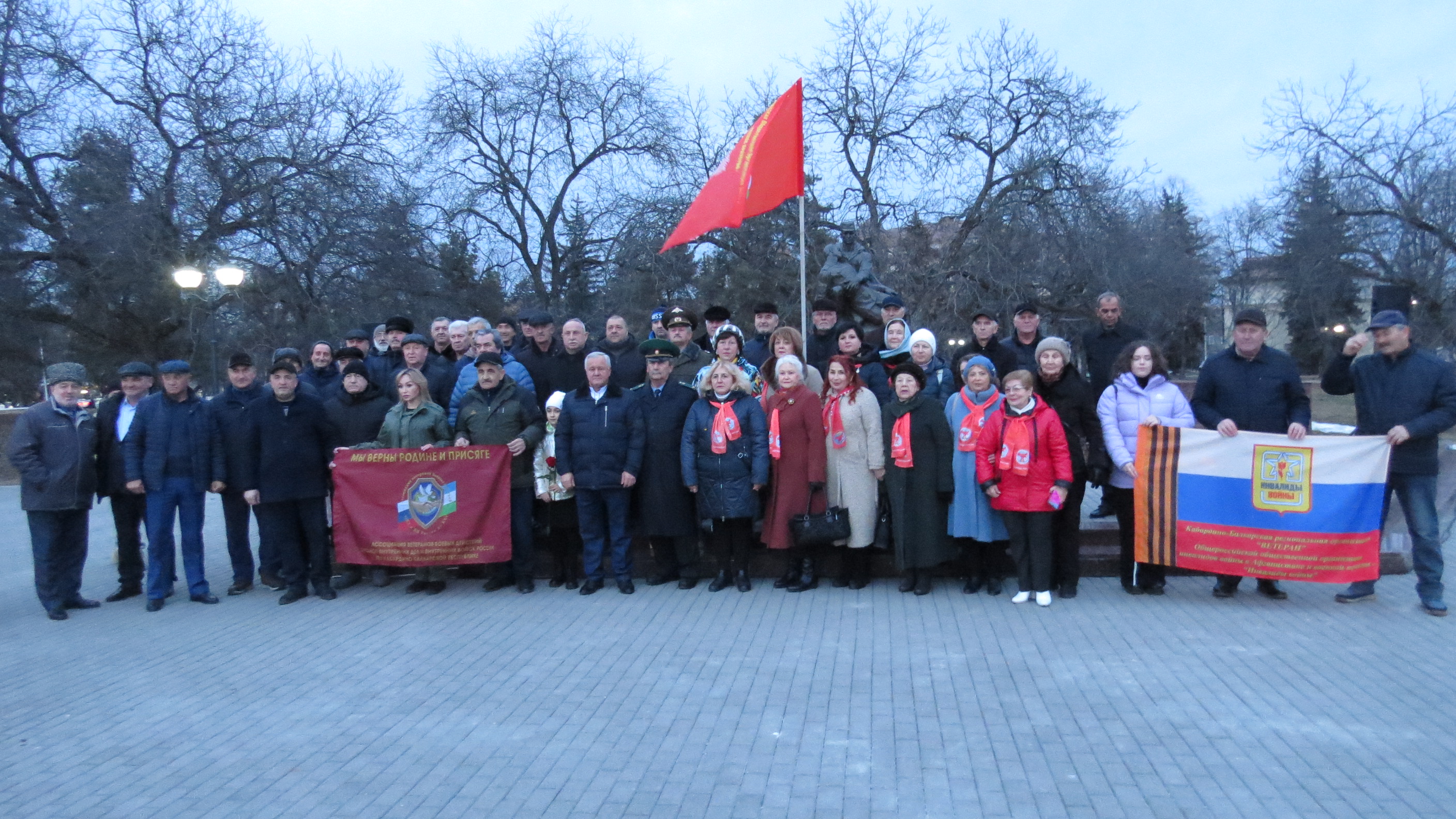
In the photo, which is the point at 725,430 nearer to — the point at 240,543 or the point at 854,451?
the point at 854,451

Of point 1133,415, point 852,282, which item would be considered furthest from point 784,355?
point 852,282

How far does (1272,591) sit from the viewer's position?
6.75m

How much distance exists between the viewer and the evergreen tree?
2805 cm

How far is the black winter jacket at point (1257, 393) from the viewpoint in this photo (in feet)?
22.1

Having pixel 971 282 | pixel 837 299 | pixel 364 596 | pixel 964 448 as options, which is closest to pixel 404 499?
pixel 364 596

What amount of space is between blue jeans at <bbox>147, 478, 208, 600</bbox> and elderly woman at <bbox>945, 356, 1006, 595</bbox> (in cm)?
560

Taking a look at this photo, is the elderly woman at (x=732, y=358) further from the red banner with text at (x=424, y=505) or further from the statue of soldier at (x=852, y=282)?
the statue of soldier at (x=852, y=282)

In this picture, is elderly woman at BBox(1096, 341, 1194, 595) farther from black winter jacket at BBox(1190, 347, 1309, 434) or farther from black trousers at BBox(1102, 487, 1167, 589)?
black winter jacket at BBox(1190, 347, 1309, 434)

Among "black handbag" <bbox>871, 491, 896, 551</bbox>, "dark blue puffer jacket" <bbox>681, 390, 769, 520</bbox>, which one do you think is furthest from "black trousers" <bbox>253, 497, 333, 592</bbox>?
"black handbag" <bbox>871, 491, 896, 551</bbox>

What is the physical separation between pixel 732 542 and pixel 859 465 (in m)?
1.15

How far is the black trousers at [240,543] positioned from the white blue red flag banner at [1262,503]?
21.9 feet

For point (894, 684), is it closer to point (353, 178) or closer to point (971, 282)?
point (971, 282)

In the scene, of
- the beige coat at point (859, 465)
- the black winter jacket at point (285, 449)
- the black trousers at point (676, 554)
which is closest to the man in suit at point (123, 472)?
the black winter jacket at point (285, 449)

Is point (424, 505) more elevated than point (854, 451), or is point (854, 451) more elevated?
point (854, 451)
